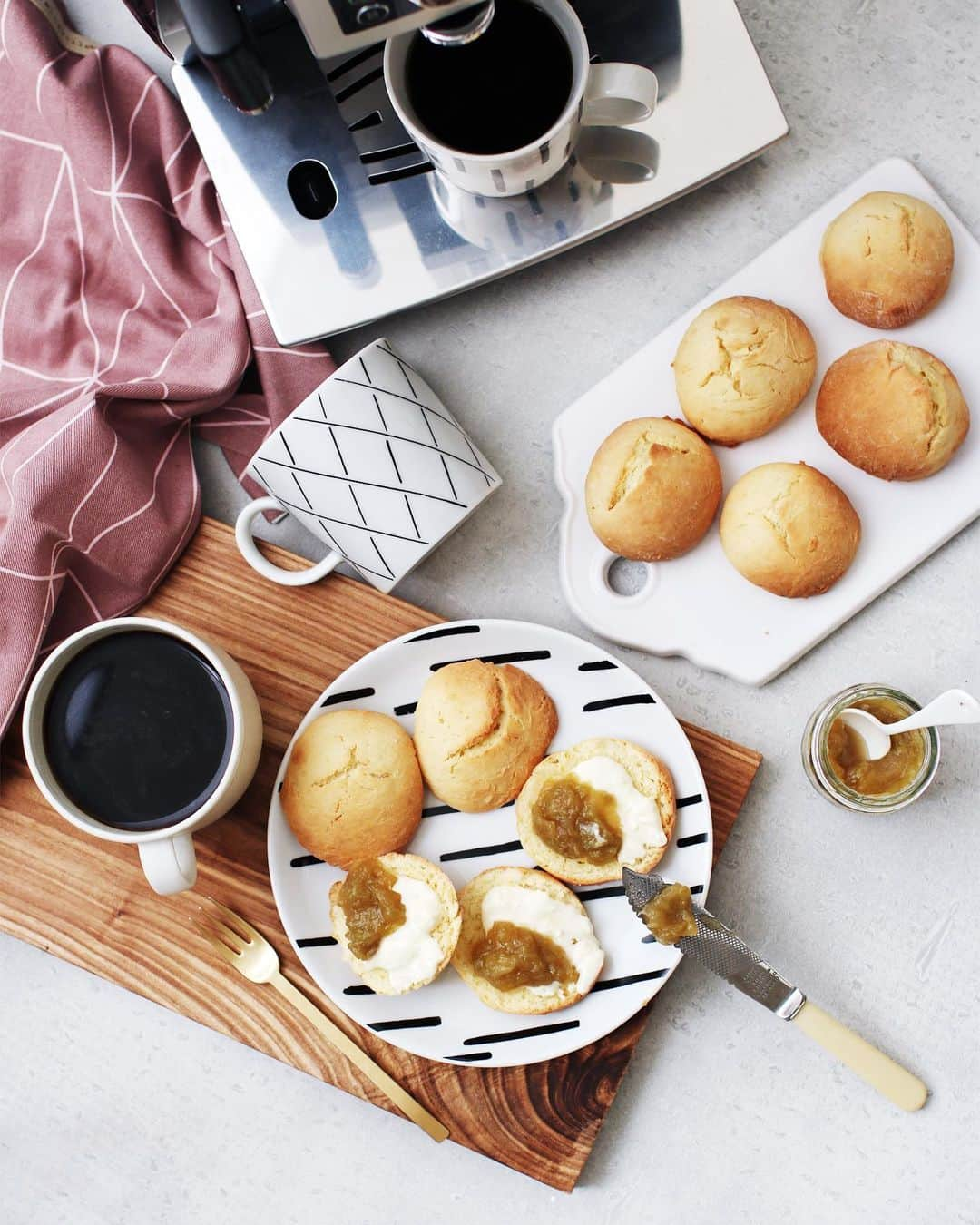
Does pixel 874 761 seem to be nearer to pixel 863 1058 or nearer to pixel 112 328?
pixel 863 1058

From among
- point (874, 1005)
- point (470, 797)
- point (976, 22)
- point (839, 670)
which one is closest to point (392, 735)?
point (470, 797)

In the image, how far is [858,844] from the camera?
1046 millimetres

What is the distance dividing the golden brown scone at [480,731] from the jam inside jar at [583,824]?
48mm

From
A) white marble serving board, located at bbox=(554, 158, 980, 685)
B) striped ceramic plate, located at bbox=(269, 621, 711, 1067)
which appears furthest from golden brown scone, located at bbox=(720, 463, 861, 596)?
striped ceramic plate, located at bbox=(269, 621, 711, 1067)

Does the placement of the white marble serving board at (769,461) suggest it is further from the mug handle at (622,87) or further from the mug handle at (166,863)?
the mug handle at (166,863)

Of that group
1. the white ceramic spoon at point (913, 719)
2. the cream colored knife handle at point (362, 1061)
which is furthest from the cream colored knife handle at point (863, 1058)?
the cream colored knife handle at point (362, 1061)

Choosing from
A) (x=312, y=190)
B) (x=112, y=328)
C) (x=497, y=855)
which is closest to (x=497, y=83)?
(x=312, y=190)

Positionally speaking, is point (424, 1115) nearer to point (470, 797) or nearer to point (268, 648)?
point (470, 797)

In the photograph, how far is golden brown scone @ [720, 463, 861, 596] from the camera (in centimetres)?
96

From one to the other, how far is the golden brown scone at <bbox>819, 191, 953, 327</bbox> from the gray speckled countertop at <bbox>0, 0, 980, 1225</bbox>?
0.09 meters

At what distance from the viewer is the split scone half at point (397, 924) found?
3.11 ft

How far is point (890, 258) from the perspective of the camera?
3.19ft

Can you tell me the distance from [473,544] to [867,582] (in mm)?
383

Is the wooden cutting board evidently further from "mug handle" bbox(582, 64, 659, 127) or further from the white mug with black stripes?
"mug handle" bbox(582, 64, 659, 127)
